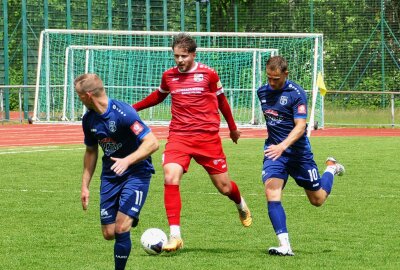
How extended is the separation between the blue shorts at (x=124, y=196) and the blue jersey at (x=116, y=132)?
50mm

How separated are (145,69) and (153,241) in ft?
74.6

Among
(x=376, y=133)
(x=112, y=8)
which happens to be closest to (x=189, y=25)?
(x=112, y=8)

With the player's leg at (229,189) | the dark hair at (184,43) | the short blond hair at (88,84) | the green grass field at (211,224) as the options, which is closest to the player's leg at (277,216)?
the green grass field at (211,224)

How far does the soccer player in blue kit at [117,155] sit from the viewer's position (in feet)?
25.2

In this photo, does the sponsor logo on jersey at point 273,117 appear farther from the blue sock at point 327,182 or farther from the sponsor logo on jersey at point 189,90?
the blue sock at point 327,182

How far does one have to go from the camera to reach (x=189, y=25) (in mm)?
38281

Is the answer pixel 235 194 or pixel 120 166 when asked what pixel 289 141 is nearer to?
pixel 235 194

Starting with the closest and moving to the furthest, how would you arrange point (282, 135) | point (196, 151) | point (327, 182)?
1. point (282, 135)
2. point (196, 151)
3. point (327, 182)

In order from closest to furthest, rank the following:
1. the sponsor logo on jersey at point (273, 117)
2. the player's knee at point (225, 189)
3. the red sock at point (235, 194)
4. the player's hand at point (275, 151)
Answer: the player's hand at point (275, 151)
the sponsor logo on jersey at point (273, 117)
the player's knee at point (225, 189)
the red sock at point (235, 194)

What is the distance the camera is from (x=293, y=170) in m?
9.68

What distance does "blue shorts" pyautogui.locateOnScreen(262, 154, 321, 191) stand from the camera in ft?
31.2

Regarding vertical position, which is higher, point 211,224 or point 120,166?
point 120,166

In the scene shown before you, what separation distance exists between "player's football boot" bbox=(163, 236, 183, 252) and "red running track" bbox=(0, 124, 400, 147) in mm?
14880

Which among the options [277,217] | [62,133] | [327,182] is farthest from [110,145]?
[62,133]
